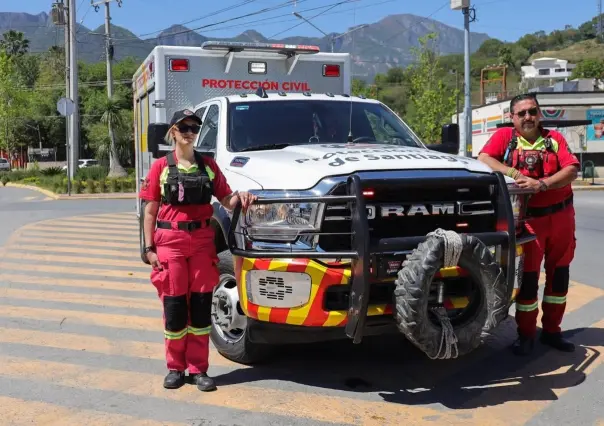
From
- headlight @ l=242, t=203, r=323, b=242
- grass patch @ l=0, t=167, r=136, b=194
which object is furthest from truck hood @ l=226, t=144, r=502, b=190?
grass patch @ l=0, t=167, r=136, b=194

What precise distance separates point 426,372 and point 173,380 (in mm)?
1828

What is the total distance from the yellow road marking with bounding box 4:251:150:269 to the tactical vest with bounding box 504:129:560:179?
553 cm

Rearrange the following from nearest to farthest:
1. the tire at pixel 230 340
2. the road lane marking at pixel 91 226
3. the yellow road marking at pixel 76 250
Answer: the tire at pixel 230 340, the yellow road marking at pixel 76 250, the road lane marking at pixel 91 226

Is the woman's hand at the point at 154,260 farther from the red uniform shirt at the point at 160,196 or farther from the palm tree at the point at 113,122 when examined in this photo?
the palm tree at the point at 113,122

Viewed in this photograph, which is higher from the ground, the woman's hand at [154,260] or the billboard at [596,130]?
the billboard at [596,130]

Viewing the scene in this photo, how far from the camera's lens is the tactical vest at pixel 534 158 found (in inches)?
209

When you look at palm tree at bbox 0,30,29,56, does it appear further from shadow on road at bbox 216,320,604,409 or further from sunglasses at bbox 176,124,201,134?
shadow on road at bbox 216,320,604,409

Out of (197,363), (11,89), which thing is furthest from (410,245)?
(11,89)

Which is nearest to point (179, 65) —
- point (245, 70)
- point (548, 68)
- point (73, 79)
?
point (245, 70)

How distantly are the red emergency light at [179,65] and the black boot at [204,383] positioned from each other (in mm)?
4845

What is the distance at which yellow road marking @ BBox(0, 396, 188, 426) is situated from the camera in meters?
4.08

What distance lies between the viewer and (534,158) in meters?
5.30

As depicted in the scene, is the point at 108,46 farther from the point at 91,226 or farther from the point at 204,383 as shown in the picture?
the point at 204,383

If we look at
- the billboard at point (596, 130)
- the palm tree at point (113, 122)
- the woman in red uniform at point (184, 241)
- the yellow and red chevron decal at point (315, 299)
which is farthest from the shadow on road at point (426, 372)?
the billboard at point (596, 130)
